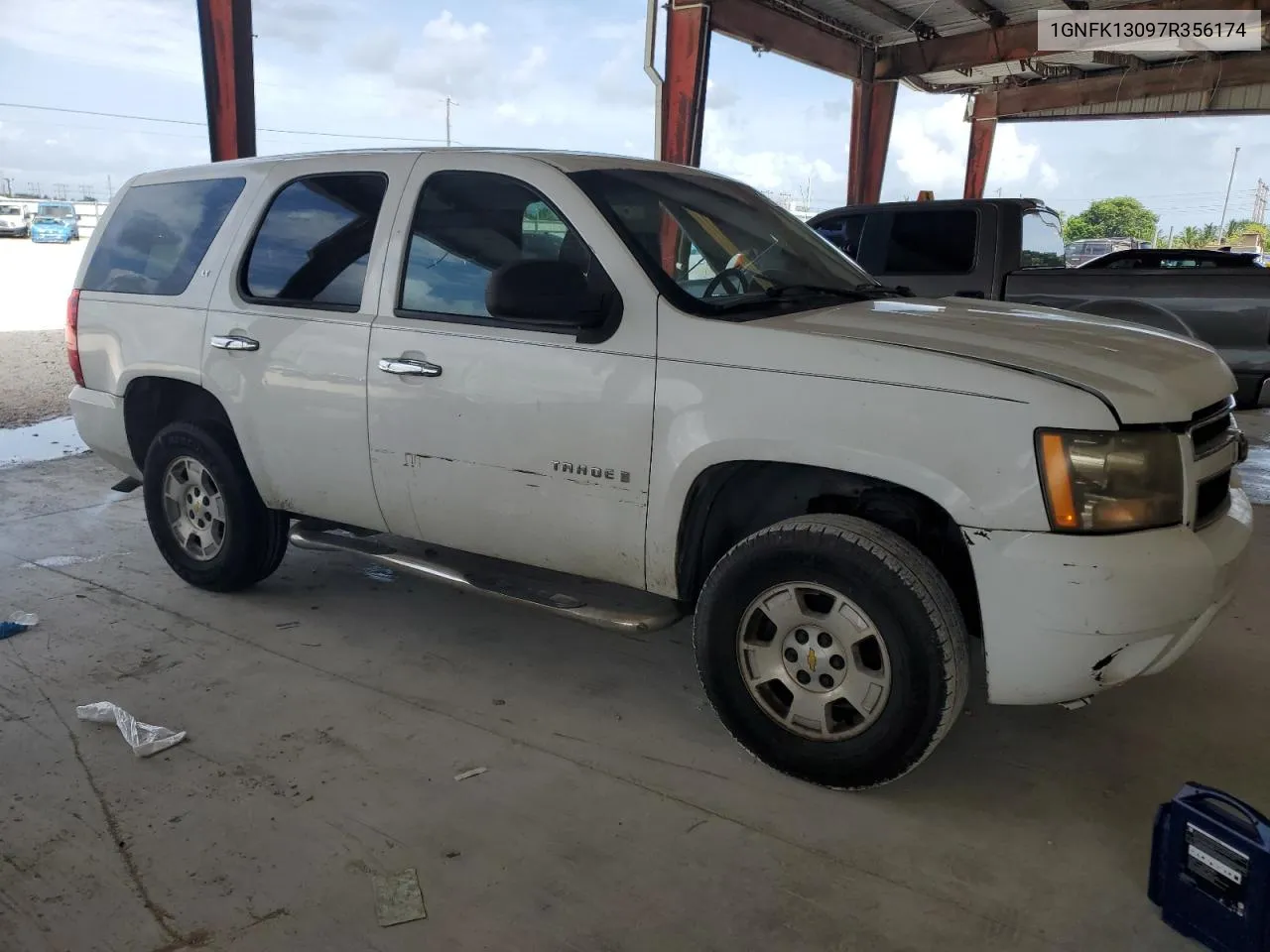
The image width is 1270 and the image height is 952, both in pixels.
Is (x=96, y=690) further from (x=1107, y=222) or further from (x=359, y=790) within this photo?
(x=1107, y=222)

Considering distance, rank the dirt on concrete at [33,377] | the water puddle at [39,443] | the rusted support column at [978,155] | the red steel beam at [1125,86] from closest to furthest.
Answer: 1. the water puddle at [39,443]
2. the dirt on concrete at [33,377]
3. the red steel beam at [1125,86]
4. the rusted support column at [978,155]

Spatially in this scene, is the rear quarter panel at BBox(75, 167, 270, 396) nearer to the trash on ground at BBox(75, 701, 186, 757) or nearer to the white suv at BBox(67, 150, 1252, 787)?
the white suv at BBox(67, 150, 1252, 787)

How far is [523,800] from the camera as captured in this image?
2713mm

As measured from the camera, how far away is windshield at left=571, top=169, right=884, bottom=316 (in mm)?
3045

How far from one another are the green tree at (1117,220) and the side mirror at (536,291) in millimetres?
53610

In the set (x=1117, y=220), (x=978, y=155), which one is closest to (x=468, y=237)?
(x=978, y=155)

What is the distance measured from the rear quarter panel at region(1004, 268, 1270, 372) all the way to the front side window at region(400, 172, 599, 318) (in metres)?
4.95

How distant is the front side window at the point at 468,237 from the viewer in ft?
10.7

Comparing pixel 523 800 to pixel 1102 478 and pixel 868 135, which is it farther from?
pixel 868 135

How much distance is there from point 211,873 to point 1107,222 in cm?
6010

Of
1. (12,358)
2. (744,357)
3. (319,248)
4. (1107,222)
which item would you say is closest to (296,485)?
(319,248)

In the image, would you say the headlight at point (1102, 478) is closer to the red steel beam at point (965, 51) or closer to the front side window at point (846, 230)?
the front side window at point (846, 230)

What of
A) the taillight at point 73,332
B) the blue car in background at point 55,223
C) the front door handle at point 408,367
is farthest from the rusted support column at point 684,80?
the blue car in background at point 55,223

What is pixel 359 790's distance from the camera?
2748 mm
